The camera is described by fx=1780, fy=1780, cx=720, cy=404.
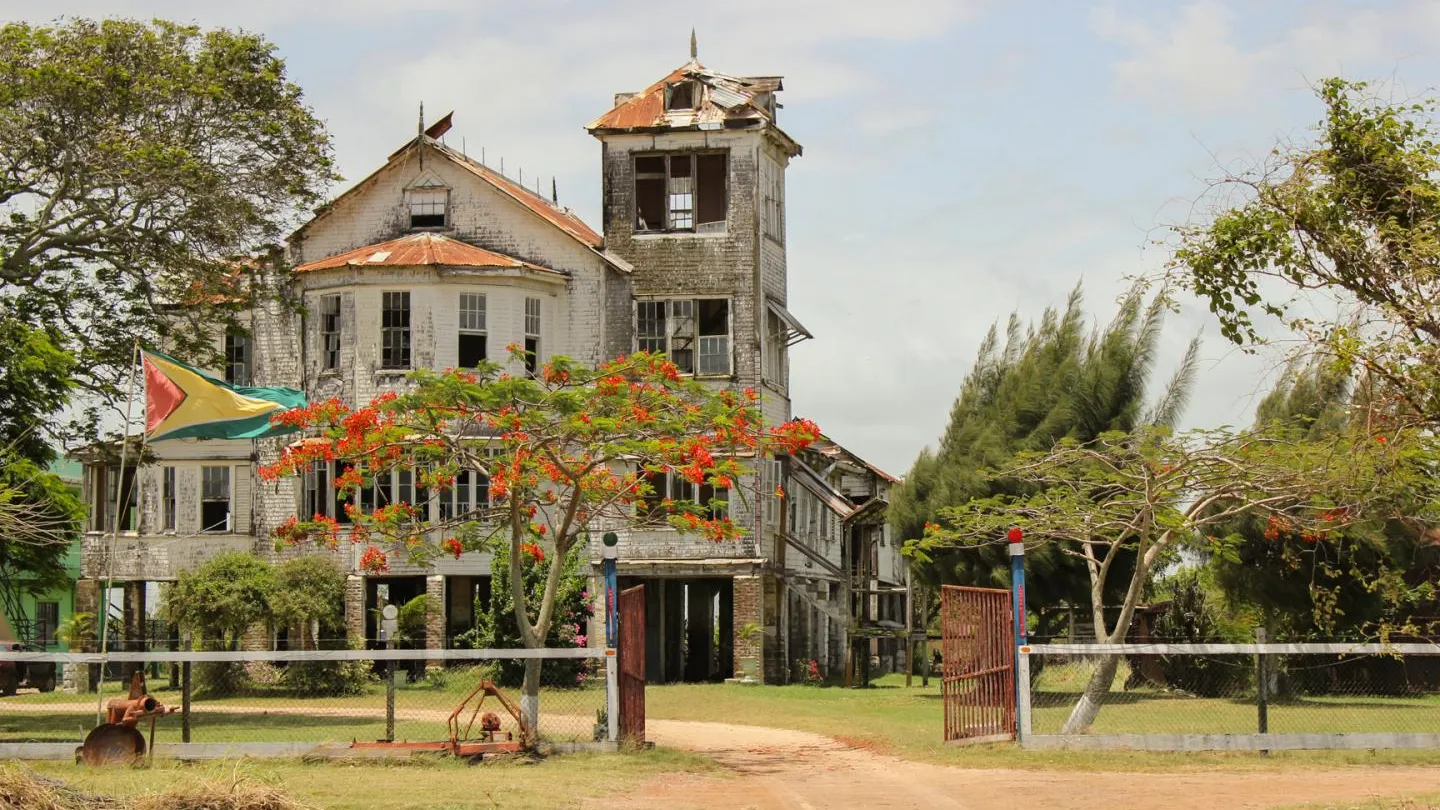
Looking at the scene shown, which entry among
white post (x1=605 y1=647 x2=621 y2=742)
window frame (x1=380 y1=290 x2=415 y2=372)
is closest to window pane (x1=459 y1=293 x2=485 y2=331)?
window frame (x1=380 y1=290 x2=415 y2=372)

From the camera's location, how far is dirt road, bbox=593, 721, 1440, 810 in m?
16.7

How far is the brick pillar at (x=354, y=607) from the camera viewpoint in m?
37.9

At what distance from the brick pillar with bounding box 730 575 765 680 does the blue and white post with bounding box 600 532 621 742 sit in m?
16.8

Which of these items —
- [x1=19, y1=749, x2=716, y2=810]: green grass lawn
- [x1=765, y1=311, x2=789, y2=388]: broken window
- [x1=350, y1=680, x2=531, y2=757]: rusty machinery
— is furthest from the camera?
[x1=765, y1=311, x2=789, y2=388]: broken window

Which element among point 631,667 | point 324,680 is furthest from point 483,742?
point 324,680

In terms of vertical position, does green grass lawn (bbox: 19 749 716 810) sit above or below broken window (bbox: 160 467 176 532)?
below

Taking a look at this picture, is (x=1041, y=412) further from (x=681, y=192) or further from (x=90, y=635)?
(x=90, y=635)

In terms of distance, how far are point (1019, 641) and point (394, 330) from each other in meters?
20.3

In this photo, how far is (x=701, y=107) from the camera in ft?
127

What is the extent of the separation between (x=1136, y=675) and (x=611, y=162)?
50.4 ft

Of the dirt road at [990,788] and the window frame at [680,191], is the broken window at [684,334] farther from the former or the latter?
the dirt road at [990,788]

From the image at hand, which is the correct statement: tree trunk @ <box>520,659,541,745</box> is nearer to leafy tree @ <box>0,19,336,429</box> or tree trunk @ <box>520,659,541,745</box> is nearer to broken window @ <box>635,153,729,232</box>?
leafy tree @ <box>0,19,336,429</box>

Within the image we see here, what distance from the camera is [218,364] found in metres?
32.4

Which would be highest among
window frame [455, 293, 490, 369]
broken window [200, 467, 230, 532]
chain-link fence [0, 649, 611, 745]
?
window frame [455, 293, 490, 369]
